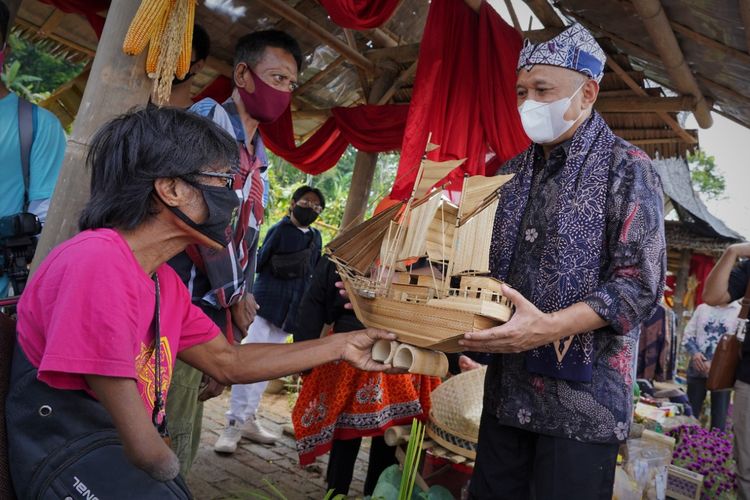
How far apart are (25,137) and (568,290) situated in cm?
264

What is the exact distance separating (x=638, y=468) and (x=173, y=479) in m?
3.41

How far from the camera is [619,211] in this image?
2.02m

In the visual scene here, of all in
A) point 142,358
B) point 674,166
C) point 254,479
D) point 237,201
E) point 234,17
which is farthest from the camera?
point 674,166

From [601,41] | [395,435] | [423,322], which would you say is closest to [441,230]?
[423,322]

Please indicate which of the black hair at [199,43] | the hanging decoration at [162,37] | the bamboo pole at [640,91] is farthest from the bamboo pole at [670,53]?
the hanging decoration at [162,37]

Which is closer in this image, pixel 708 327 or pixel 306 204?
pixel 306 204

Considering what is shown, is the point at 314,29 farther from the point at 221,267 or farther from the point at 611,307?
the point at 611,307

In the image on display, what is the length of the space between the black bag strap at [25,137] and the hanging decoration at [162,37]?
32.1 inches

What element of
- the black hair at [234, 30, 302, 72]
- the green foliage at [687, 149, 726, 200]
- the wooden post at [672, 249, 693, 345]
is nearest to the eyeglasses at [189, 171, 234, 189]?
the black hair at [234, 30, 302, 72]

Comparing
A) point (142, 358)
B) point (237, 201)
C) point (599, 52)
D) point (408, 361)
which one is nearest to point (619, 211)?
point (599, 52)

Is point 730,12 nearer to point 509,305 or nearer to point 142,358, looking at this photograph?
point 509,305

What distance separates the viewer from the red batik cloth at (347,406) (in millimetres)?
3982

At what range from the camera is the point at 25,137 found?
9.91 ft

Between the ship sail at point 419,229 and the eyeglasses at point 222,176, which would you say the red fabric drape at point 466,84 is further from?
the eyeglasses at point 222,176
